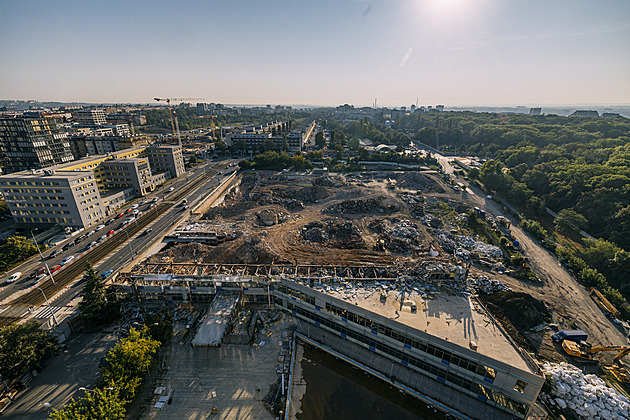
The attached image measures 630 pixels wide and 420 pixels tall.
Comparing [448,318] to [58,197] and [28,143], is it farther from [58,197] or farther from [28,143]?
[28,143]

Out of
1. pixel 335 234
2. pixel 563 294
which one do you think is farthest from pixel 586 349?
pixel 335 234

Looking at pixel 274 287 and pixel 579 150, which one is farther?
pixel 579 150

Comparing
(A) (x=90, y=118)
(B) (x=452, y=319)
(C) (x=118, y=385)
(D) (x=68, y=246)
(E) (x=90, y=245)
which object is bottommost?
(D) (x=68, y=246)

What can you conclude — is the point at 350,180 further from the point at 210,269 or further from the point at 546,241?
the point at 210,269

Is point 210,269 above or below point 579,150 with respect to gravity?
below

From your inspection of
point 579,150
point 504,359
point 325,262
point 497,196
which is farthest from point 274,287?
point 579,150

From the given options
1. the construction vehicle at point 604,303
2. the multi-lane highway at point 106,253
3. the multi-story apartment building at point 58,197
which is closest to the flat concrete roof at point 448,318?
the construction vehicle at point 604,303

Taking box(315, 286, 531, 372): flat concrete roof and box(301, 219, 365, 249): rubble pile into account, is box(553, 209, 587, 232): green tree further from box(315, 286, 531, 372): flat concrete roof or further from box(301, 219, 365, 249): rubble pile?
box(315, 286, 531, 372): flat concrete roof
